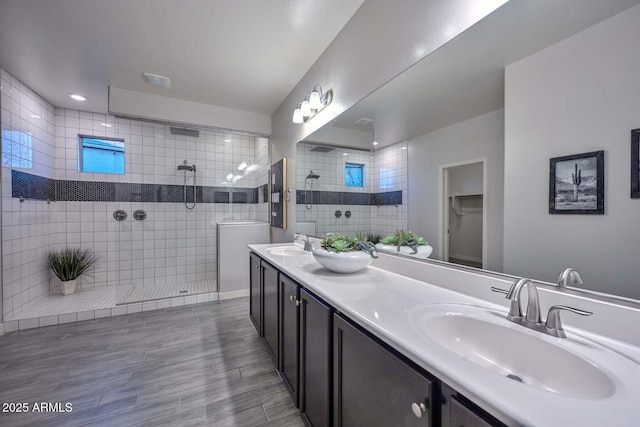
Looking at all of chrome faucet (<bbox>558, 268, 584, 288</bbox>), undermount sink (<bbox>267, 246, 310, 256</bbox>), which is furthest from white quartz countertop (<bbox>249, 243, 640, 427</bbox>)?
undermount sink (<bbox>267, 246, 310, 256</bbox>)

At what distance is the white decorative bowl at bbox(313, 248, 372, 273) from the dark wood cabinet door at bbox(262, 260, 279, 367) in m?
0.45

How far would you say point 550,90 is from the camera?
0.85m

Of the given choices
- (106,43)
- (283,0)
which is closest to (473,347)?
(283,0)

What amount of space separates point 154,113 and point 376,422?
361 cm

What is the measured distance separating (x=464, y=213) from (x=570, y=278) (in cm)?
45

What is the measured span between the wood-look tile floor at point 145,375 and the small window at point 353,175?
152 cm

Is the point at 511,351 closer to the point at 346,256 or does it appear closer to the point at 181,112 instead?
the point at 346,256

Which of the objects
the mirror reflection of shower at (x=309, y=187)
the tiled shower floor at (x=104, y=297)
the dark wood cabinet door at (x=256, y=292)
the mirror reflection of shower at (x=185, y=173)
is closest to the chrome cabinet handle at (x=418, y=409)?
the dark wood cabinet door at (x=256, y=292)

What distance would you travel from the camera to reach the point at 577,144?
80 cm

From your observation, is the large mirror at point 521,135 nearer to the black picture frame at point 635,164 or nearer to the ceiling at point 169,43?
the black picture frame at point 635,164

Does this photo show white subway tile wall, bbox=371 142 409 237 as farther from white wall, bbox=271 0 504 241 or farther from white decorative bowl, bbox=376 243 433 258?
white wall, bbox=271 0 504 241

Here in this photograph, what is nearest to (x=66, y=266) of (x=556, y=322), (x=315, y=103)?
(x=315, y=103)

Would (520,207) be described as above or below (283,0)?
below

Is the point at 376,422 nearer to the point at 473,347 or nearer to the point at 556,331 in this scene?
the point at 473,347
